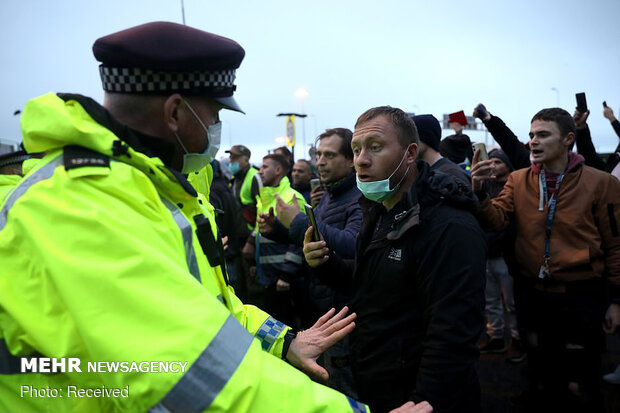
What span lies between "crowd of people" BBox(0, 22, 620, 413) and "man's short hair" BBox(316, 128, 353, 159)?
0.02 meters

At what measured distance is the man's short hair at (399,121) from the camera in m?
2.40

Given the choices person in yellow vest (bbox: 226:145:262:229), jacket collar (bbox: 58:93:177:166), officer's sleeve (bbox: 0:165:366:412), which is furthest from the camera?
person in yellow vest (bbox: 226:145:262:229)

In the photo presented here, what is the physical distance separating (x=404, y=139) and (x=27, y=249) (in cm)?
195

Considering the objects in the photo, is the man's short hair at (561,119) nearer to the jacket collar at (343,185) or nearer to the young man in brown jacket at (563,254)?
the young man in brown jacket at (563,254)

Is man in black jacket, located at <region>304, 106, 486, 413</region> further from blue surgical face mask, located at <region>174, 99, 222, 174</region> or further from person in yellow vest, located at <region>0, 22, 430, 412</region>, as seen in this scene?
blue surgical face mask, located at <region>174, 99, 222, 174</region>

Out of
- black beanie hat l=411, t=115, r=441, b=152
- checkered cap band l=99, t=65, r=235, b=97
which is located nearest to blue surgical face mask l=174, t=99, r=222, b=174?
checkered cap band l=99, t=65, r=235, b=97

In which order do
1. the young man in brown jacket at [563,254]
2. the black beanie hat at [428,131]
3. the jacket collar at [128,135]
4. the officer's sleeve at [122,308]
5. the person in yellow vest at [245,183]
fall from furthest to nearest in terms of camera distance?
the person in yellow vest at [245,183]
the black beanie hat at [428,131]
the young man in brown jacket at [563,254]
the jacket collar at [128,135]
the officer's sleeve at [122,308]

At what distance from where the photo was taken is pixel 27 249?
1049 millimetres

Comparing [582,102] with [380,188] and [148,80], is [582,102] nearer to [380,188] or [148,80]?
[380,188]

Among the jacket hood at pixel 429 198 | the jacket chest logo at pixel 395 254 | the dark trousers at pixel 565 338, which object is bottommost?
the dark trousers at pixel 565 338

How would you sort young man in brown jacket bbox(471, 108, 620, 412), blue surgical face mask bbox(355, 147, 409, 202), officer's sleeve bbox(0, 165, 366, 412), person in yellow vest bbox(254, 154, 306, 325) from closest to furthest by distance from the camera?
officer's sleeve bbox(0, 165, 366, 412) → blue surgical face mask bbox(355, 147, 409, 202) → young man in brown jacket bbox(471, 108, 620, 412) → person in yellow vest bbox(254, 154, 306, 325)

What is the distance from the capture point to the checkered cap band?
4.55 ft

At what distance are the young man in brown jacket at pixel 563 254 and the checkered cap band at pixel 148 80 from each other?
2.24 metres

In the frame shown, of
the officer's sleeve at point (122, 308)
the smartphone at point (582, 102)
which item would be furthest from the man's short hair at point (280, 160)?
the officer's sleeve at point (122, 308)
